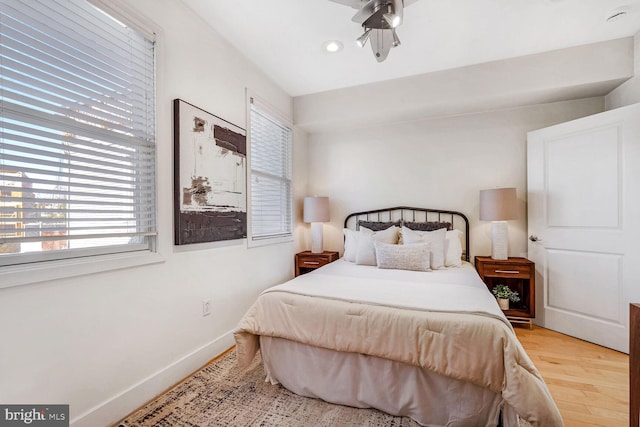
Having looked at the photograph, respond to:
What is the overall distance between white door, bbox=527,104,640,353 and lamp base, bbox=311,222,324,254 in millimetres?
2405

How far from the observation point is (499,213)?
2904 mm

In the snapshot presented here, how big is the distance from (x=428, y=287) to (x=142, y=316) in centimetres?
192

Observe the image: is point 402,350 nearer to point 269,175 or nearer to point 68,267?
point 68,267

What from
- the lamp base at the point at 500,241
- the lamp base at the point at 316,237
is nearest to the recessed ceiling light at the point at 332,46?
the lamp base at the point at 316,237

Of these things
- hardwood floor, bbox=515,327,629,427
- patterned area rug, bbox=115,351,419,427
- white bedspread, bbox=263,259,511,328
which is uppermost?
white bedspread, bbox=263,259,511,328

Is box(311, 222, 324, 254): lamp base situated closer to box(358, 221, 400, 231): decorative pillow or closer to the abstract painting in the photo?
box(358, 221, 400, 231): decorative pillow

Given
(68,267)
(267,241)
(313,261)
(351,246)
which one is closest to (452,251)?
(351,246)

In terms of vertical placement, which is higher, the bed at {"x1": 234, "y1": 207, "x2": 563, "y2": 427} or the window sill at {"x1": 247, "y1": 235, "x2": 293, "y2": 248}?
the window sill at {"x1": 247, "y1": 235, "x2": 293, "y2": 248}

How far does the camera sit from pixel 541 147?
9.70 feet

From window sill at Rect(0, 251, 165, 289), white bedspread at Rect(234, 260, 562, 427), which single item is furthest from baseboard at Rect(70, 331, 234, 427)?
window sill at Rect(0, 251, 165, 289)

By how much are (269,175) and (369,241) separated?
136 centimetres

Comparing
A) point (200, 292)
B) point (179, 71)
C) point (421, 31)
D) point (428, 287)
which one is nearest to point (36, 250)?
point (200, 292)

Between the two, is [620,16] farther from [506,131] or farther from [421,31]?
[421,31]

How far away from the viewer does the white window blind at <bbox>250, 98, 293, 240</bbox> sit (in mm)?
2977
